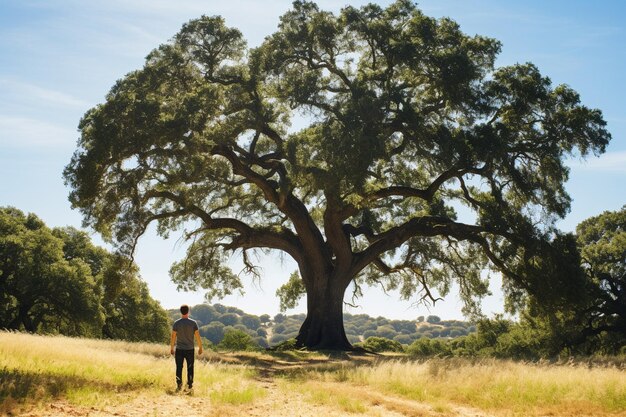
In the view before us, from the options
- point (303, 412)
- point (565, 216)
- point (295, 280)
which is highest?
point (565, 216)

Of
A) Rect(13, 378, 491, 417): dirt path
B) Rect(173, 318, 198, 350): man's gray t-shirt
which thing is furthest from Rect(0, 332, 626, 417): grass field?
Rect(173, 318, 198, 350): man's gray t-shirt

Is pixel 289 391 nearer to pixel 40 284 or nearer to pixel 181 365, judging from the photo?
→ pixel 181 365

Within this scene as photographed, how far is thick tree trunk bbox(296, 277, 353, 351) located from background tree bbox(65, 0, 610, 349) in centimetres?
7

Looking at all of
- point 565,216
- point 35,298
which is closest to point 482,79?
point 565,216

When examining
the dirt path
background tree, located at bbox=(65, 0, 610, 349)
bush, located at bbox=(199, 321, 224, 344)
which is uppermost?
background tree, located at bbox=(65, 0, 610, 349)

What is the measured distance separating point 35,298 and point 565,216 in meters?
33.2

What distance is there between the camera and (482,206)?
993 inches

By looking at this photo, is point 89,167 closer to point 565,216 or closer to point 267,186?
point 267,186

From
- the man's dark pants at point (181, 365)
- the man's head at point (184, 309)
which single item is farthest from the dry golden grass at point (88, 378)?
the man's head at point (184, 309)

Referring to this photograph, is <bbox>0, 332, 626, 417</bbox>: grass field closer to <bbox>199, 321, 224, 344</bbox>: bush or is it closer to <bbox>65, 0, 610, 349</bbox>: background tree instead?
<bbox>65, 0, 610, 349</bbox>: background tree

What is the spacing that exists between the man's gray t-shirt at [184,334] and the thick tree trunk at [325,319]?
628 inches

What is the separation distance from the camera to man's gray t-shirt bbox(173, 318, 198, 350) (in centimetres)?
1134

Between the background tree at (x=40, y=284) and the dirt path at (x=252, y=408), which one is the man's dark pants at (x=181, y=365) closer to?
the dirt path at (x=252, y=408)

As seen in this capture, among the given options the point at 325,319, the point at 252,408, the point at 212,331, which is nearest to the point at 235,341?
the point at 325,319
